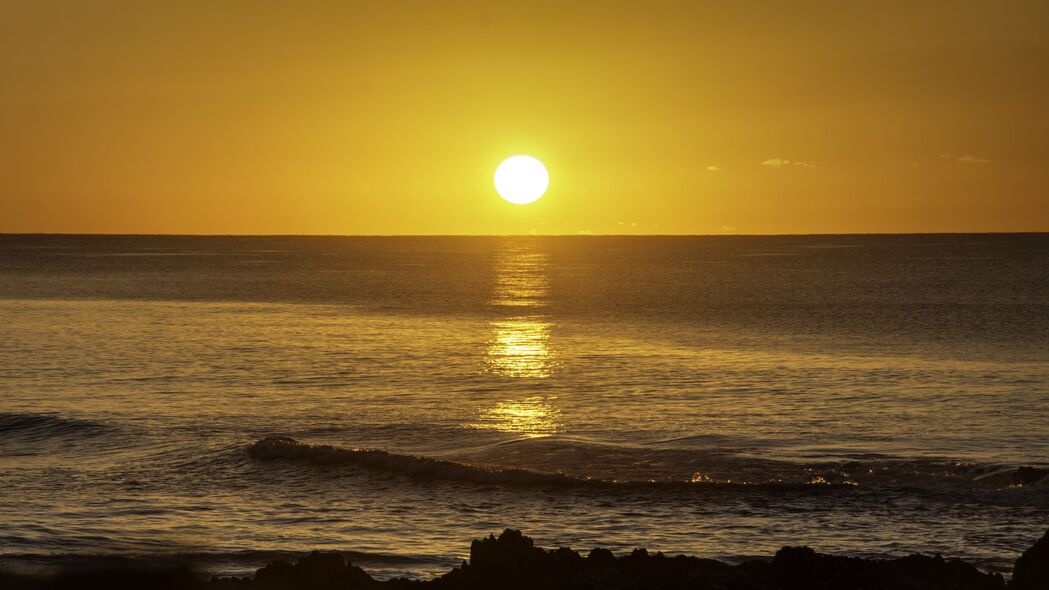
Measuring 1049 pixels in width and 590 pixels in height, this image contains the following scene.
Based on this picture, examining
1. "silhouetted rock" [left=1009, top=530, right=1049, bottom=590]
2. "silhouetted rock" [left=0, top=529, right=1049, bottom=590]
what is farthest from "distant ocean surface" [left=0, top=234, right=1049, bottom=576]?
"silhouetted rock" [left=1009, top=530, right=1049, bottom=590]

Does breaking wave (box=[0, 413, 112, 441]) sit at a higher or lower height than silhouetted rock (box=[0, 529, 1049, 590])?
higher

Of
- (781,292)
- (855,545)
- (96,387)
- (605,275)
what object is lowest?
(855,545)

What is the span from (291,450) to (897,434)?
17542 mm

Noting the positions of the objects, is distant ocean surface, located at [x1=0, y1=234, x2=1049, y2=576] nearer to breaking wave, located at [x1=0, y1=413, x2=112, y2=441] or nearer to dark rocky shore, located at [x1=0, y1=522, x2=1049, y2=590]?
breaking wave, located at [x1=0, y1=413, x2=112, y2=441]

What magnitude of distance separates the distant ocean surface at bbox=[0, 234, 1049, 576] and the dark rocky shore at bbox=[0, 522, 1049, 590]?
3.91m

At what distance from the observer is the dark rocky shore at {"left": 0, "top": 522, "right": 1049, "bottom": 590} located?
1623 centimetres

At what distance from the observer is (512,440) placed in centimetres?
3534

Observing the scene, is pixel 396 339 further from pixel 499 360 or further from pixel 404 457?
pixel 404 457

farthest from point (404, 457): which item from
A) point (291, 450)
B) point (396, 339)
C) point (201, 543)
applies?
point (396, 339)

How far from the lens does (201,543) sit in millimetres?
22594

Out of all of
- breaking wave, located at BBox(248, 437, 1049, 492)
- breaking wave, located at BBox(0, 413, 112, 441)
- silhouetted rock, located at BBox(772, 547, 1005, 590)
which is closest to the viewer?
silhouetted rock, located at BBox(772, 547, 1005, 590)

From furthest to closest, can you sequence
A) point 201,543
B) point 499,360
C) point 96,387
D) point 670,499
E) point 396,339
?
point 396,339
point 499,360
point 96,387
point 670,499
point 201,543

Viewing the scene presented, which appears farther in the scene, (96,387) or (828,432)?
(96,387)

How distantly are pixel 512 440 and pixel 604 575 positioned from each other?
18.9 metres
